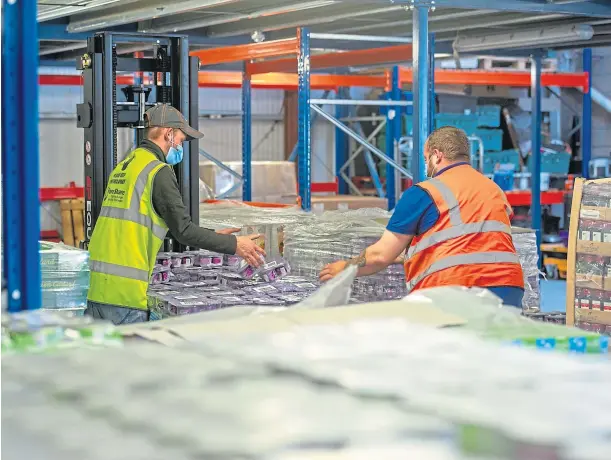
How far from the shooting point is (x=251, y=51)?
11.6 metres

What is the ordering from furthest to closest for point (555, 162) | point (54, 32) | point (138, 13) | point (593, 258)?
point (555, 162) → point (54, 32) → point (138, 13) → point (593, 258)

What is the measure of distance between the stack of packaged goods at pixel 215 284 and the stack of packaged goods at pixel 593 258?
5.97 ft

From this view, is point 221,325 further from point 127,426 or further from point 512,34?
point 512,34

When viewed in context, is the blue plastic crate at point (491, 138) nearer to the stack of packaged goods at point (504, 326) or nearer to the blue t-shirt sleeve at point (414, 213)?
the blue t-shirt sleeve at point (414, 213)

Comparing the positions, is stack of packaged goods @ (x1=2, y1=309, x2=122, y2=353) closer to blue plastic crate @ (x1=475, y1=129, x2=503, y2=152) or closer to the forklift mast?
the forklift mast

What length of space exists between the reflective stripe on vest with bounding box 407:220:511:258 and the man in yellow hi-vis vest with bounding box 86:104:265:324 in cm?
128

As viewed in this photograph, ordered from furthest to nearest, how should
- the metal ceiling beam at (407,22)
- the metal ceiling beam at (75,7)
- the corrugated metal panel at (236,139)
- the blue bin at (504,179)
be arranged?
the corrugated metal panel at (236,139)
the blue bin at (504,179)
the metal ceiling beam at (407,22)
the metal ceiling beam at (75,7)

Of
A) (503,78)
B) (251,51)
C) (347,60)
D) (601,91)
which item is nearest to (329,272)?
(251,51)

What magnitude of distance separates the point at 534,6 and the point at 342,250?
3.34 meters

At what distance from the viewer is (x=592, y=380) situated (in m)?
2.76

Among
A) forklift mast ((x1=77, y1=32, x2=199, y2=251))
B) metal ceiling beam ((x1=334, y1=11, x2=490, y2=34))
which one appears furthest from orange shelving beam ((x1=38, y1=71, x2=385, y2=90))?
forklift mast ((x1=77, y1=32, x2=199, y2=251))

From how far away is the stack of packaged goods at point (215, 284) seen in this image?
6.10 metres

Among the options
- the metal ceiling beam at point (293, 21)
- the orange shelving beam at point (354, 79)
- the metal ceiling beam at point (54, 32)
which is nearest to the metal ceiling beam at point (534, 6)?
the metal ceiling beam at point (293, 21)

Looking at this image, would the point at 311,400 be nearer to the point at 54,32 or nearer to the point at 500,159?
the point at 54,32
